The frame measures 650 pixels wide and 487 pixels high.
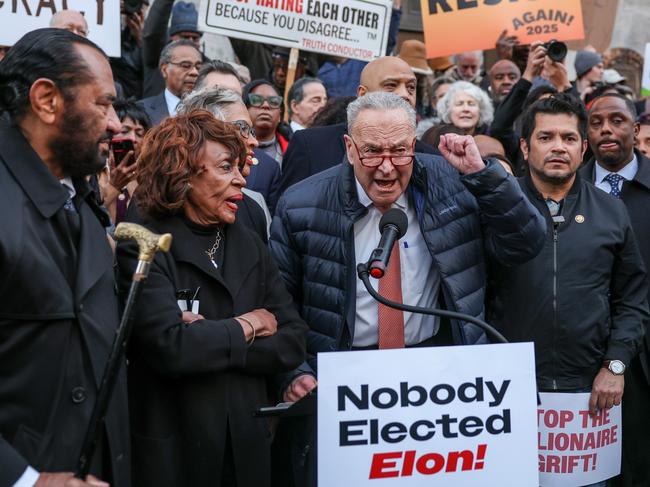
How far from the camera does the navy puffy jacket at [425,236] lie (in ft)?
14.0

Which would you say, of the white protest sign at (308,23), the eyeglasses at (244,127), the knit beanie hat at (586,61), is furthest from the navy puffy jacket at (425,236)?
the knit beanie hat at (586,61)

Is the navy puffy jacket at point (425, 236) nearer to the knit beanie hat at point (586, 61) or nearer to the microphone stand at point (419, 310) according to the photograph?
the microphone stand at point (419, 310)

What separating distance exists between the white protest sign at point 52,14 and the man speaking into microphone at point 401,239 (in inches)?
145

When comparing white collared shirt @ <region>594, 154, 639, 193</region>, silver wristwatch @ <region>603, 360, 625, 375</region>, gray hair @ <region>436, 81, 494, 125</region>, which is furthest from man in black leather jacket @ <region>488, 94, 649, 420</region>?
gray hair @ <region>436, 81, 494, 125</region>

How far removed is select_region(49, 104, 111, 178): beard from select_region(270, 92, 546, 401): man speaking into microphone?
141 centimetres

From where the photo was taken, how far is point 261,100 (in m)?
7.65

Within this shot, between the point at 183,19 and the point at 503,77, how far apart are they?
321cm

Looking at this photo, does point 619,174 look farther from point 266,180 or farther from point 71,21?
point 71,21

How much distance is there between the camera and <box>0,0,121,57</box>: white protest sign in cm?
723

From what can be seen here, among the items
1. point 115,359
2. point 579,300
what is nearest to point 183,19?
point 579,300

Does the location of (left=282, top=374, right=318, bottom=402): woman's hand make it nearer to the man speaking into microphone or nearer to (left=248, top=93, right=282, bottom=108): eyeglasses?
the man speaking into microphone

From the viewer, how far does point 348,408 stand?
3.34 metres

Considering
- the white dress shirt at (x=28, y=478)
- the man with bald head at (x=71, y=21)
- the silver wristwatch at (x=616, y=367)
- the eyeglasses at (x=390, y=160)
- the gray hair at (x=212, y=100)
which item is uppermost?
the man with bald head at (x=71, y=21)

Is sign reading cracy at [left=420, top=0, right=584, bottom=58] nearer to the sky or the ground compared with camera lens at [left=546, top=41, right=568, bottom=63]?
nearer to the sky
